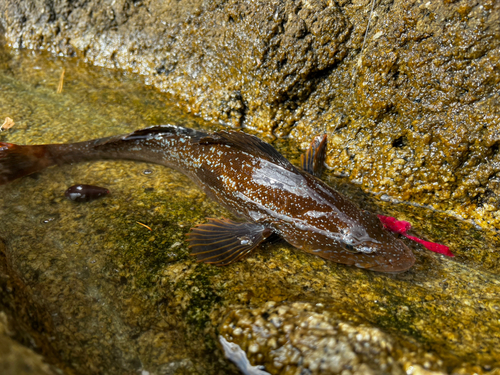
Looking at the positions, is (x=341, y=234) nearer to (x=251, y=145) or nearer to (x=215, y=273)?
(x=215, y=273)

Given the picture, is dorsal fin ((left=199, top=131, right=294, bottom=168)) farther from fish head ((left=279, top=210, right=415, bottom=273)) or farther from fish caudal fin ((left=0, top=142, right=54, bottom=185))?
fish caudal fin ((left=0, top=142, right=54, bottom=185))

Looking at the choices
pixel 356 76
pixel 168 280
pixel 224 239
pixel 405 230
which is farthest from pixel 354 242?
pixel 356 76

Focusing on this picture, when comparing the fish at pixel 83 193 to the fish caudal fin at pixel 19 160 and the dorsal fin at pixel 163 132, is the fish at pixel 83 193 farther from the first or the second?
the dorsal fin at pixel 163 132

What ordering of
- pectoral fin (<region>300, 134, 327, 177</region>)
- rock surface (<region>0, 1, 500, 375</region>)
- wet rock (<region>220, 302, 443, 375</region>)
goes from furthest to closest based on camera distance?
pectoral fin (<region>300, 134, 327, 177</region>), rock surface (<region>0, 1, 500, 375</region>), wet rock (<region>220, 302, 443, 375</region>)

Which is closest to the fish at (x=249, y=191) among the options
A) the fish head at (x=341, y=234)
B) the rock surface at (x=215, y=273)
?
the fish head at (x=341, y=234)

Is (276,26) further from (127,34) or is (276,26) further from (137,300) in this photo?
(137,300)

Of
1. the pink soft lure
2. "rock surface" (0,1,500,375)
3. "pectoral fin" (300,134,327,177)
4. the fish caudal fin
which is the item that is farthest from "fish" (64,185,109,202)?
the pink soft lure

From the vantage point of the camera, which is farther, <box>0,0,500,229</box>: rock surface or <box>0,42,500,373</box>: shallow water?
<box>0,0,500,229</box>: rock surface

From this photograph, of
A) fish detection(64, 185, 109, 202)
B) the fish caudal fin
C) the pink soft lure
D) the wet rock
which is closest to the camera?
the wet rock

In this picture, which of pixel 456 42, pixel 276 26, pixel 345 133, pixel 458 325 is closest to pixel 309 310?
pixel 458 325
